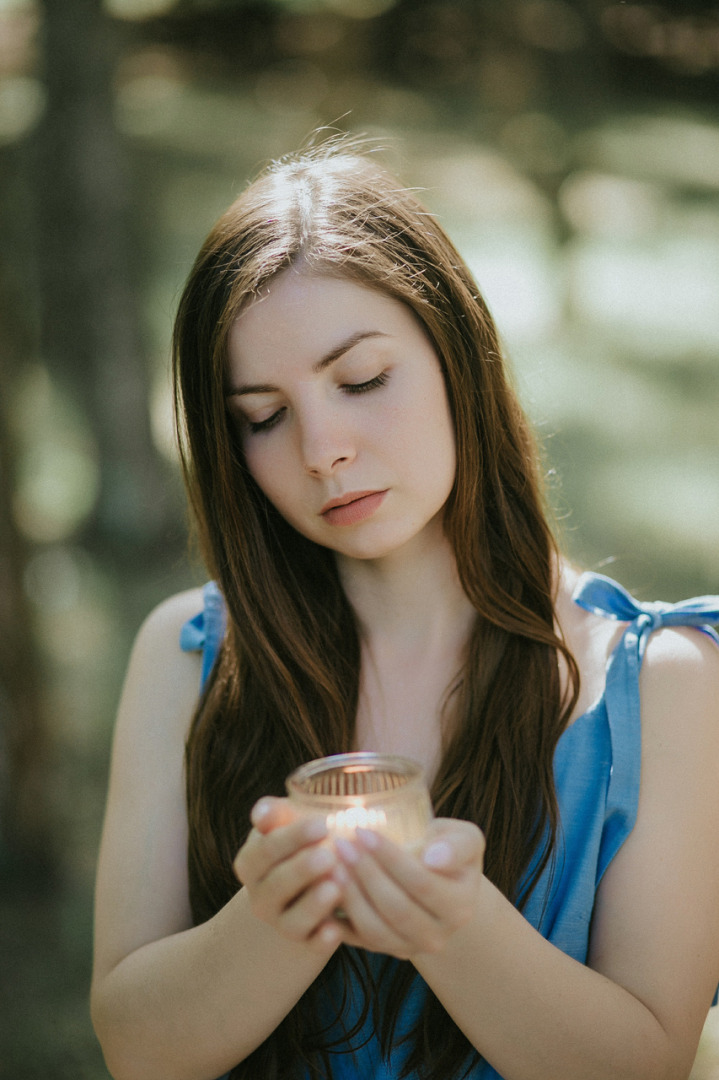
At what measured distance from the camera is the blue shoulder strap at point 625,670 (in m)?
1.79

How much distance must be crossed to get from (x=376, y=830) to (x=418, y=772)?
0.10 meters

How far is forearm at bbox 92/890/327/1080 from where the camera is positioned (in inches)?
58.2

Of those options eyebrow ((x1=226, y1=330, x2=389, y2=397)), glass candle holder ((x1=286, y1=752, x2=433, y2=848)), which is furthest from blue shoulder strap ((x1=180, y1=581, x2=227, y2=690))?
glass candle holder ((x1=286, y1=752, x2=433, y2=848))

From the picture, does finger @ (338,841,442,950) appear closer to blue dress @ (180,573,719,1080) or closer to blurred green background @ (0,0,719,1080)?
blue dress @ (180,573,719,1080)

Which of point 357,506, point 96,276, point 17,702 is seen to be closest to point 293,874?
point 357,506

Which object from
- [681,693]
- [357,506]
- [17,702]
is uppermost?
[357,506]

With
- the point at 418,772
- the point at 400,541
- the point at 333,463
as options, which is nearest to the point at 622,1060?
the point at 418,772

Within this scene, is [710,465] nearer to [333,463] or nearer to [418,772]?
[333,463]

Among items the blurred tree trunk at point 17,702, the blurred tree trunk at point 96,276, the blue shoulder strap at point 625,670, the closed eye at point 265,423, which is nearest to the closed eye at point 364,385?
the closed eye at point 265,423

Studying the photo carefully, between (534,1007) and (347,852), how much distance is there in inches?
20.9

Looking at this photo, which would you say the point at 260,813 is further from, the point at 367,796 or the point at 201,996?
the point at 201,996

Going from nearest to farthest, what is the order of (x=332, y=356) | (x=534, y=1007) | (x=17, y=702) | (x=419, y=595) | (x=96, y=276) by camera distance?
1. (x=534, y=1007)
2. (x=332, y=356)
3. (x=419, y=595)
4. (x=17, y=702)
5. (x=96, y=276)

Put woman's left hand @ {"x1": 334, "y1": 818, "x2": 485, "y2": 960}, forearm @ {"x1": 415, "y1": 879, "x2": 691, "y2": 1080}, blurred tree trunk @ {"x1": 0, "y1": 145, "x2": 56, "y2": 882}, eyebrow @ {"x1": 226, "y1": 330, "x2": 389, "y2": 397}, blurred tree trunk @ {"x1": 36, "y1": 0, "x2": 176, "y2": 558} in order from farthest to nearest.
→ blurred tree trunk @ {"x1": 36, "y1": 0, "x2": 176, "y2": 558} → blurred tree trunk @ {"x1": 0, "y1": 145, "x2": 56, "y2": 882} → eyebrow @ {"x1": 226, "y1": 330, "x2": 389, "y2": 397} → forearm @ {"x1": 415, "y1": 879, "x2": 691, "y2": 1080} → woman's left hand @ {"x1": 334, "y1": 818, "x2": 485, "y2": 960}

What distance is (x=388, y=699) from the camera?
2033mm
